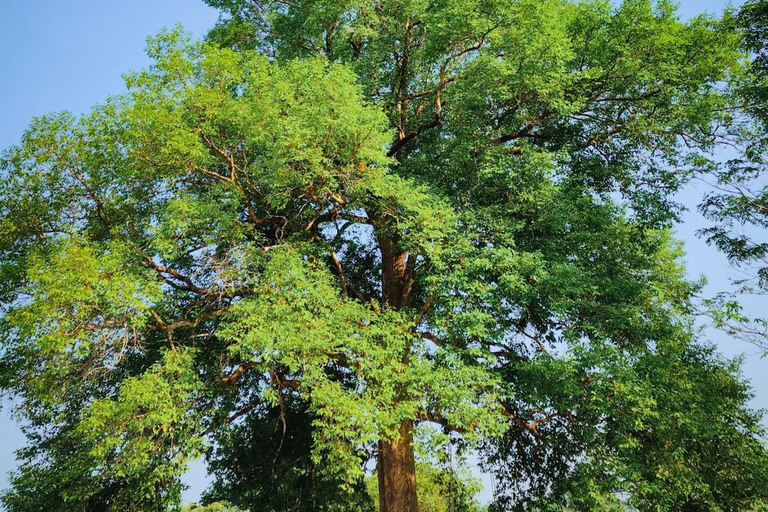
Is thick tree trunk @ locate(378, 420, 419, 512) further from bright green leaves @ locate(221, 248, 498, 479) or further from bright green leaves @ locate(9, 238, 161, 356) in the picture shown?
bright green leaves @ locate(9, 238, 161, 356)

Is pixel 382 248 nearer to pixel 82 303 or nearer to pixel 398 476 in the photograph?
pixel 398 476

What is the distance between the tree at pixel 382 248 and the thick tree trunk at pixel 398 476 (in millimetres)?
46

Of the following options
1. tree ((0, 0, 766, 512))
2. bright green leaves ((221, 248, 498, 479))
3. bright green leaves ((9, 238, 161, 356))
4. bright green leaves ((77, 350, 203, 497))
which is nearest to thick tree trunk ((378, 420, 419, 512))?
tree ((0, 0, 766, 512))

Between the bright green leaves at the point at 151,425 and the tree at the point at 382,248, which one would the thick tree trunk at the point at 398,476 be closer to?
the tree at the point at 382,248

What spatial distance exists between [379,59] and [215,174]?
4.89m

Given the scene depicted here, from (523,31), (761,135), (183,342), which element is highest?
(523,31)

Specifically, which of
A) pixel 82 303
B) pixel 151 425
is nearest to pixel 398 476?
pixel 151 425

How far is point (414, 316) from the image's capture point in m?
10.8

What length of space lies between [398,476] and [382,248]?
17.4 feet

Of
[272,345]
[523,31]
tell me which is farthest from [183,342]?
[523,31]

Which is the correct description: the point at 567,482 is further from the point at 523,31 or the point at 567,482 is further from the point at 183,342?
the point at 523,31

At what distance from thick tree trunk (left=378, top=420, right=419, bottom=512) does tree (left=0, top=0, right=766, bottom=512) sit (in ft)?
0.15

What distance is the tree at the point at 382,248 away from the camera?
29.6 ft

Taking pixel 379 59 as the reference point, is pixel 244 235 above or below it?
below
